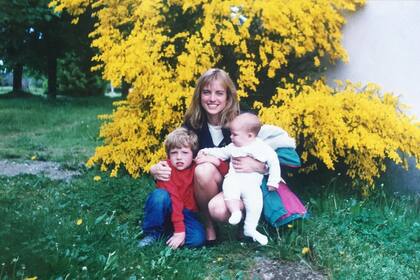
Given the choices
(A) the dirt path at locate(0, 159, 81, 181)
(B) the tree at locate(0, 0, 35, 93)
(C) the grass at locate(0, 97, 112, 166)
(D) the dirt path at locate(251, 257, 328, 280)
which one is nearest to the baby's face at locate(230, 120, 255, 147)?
(D) the dirt path at locate(251, 257, 328, 280)

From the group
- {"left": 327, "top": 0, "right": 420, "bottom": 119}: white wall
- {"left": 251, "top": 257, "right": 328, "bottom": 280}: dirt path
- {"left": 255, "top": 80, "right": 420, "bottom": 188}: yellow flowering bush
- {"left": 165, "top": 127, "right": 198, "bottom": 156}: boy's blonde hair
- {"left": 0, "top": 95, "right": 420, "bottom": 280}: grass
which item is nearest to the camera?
{"left": 0, "top": 95, "right": 420, "bottom": 280}: grass

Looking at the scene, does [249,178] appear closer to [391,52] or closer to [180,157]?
[180,157]

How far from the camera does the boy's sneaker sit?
12.2ft

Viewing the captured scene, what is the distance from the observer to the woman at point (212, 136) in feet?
12.3

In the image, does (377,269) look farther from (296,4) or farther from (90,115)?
(90,115)

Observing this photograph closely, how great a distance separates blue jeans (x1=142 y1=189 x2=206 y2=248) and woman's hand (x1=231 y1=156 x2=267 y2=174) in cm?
47

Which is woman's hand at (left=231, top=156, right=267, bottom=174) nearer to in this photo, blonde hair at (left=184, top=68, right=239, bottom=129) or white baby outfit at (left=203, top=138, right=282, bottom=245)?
white baby outfit at (left=203, top=138, right=282, bottom=245)

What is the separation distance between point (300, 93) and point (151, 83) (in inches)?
→ 52.7

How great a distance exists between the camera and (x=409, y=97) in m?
5.29

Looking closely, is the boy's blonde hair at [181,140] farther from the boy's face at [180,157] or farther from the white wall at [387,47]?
the white wall at [387,47]

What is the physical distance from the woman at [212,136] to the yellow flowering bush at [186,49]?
100cm

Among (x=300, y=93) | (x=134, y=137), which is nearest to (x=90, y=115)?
(x=134, y=137)

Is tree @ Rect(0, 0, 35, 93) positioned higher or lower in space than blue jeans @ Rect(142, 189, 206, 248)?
higher

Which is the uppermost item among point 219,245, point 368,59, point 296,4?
point 296,4
